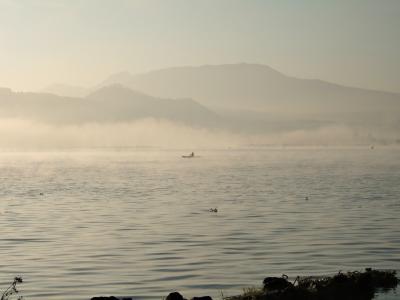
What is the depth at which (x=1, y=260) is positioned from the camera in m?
39.5

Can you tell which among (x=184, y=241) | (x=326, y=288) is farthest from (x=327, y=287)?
(x=184, y=241)

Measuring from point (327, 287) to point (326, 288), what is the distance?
11 centimetres

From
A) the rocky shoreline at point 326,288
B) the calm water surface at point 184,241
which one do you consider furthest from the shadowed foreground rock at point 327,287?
the calm water surface at point 184,241

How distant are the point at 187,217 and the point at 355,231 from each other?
54.3ft

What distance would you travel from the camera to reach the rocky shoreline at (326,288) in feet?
88.9

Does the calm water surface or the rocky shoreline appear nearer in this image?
the rocky shoreline

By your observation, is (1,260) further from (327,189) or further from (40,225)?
(327,189)

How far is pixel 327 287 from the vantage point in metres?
28.7

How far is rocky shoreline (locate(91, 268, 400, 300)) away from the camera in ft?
88.9

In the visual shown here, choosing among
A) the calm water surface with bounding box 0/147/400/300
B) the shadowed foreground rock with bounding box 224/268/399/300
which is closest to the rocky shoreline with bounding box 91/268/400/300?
the shadowed foreground rock with bounding box 224/268/399/300

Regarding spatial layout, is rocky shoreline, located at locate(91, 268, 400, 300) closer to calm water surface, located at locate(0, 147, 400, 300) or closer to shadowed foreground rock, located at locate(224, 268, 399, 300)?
shadowed foreground rock, located at locate(224, 268, 399, 300)

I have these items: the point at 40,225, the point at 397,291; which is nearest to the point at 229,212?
the point at 40,225

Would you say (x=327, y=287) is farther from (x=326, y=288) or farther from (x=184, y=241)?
(x=184, y=241)

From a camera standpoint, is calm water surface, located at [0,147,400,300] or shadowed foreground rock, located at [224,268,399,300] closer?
shadowed foreground rock, located at [224,268,399,300]
